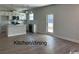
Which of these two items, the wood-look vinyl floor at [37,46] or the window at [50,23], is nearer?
the wood-look vinyl floor at [37,46]

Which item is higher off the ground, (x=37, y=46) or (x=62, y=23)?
(x=62, y=23)

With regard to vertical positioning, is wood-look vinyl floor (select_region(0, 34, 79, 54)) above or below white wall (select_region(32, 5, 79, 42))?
below

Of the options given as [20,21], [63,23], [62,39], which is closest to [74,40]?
[62,39]

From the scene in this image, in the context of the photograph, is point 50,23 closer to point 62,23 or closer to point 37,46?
Result: point 62,23

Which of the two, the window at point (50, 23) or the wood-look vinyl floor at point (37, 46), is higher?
the window at point (50, 23)

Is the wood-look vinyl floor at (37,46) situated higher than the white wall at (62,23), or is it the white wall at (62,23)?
the white wall at (62,23)

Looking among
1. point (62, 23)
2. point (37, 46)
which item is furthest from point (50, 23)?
point (37, 46)

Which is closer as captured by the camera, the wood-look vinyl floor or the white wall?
the wood-look vinyl floor

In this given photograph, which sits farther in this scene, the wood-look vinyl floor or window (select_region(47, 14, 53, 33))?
window (select_region(47, 14, 53, 33))

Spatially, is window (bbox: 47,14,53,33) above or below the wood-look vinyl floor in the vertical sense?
above

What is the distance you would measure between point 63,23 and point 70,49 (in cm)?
43

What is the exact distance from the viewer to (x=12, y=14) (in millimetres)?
1391
